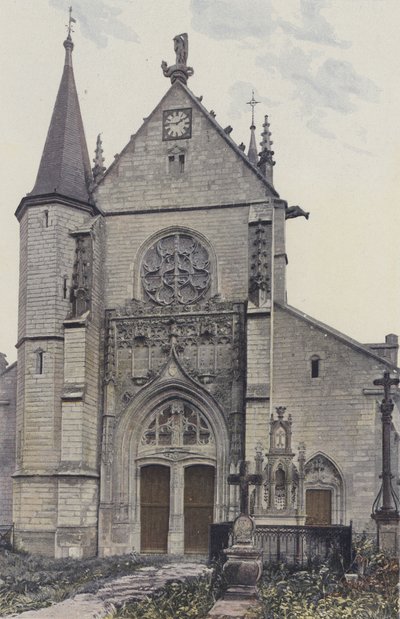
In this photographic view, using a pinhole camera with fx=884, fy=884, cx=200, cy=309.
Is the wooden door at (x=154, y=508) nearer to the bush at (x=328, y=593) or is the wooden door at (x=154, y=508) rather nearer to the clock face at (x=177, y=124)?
the bush at (x=328, y=593)

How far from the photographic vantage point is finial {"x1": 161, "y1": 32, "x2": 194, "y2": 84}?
25078mm

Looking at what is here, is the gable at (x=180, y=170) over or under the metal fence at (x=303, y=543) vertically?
over

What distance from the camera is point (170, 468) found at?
76.1 feet

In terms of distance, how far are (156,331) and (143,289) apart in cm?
131

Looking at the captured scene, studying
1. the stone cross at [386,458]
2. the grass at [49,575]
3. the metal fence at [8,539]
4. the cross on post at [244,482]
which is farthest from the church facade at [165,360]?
the cross on post at [244,482]

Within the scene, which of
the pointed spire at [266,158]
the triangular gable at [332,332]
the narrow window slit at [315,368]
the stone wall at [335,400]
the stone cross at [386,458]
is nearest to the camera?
the stone cross at [386,458]

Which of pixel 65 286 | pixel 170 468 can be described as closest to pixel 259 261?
pixel 65 286

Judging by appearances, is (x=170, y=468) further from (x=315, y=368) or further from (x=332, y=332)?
(x=332, y=332)

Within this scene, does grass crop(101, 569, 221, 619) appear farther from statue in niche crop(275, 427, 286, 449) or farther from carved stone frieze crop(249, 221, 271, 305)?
carved stone frieze crop(249, 221, 271, 305)

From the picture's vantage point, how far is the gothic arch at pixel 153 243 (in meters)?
23.7

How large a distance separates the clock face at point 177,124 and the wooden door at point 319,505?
10.3 m

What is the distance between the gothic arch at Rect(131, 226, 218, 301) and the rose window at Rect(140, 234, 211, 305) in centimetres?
9

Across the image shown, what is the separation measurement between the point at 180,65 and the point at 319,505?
41.8 feet

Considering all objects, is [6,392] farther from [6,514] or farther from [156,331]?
[156,331]
